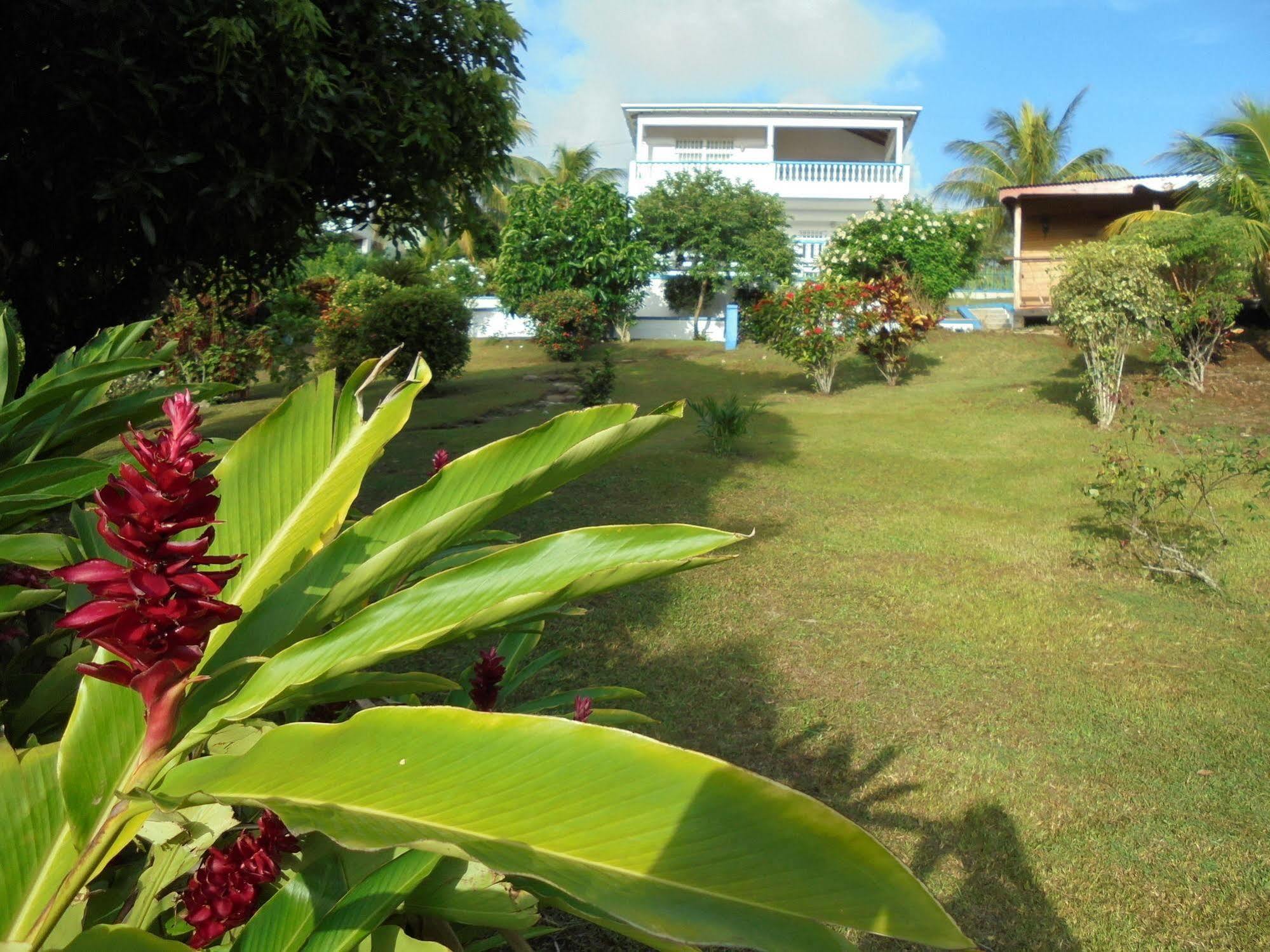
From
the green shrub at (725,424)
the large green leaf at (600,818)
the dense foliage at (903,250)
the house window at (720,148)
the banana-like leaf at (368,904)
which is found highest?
the house window at (720,148)

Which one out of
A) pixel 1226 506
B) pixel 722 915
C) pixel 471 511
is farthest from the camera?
pixel 1226 506

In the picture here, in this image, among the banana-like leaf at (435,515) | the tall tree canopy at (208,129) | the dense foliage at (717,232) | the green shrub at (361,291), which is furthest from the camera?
the dense foliage at (717,232)

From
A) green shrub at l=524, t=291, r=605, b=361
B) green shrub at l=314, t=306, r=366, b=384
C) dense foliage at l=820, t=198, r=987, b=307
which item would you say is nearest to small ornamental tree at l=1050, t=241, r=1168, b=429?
dense foliage at l=820, t=198, r=987, b=307

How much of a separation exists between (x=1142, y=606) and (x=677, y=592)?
8.47ft

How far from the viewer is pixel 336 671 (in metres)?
1.01

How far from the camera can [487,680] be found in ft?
6.10

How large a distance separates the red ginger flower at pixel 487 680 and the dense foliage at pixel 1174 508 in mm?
5435

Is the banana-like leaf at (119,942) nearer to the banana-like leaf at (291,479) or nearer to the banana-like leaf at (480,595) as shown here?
the banana-like leaf at (480,595)

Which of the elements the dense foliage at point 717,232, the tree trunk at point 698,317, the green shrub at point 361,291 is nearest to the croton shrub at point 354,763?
the green shrub at point 361,291

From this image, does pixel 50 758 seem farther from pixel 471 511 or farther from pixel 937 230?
pixel 937 230

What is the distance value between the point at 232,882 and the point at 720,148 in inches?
1269

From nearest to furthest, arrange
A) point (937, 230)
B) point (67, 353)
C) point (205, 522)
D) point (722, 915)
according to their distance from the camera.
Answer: point (722, 915) < point (205, 522) < point (67, 353) < point (937, 230)

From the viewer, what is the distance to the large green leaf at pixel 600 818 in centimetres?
76

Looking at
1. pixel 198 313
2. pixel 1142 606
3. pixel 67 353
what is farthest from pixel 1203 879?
pixel 198 313
